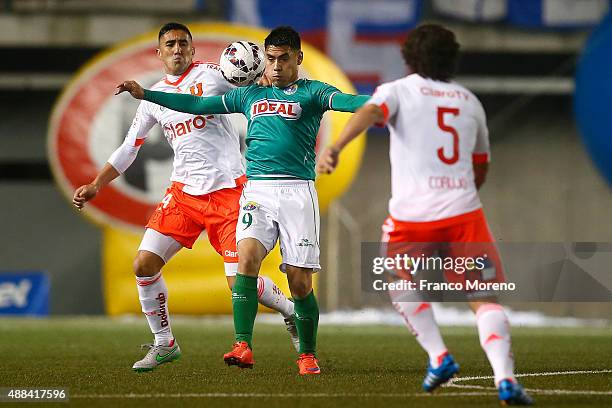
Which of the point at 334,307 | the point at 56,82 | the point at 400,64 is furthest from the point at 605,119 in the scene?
the point at 56,82

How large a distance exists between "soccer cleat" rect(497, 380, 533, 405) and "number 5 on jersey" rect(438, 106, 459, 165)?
43.9 inches

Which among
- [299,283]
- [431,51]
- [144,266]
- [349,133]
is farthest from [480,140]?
[144,266]

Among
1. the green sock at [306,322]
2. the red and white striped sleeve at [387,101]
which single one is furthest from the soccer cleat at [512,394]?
the green sock at [306,322]

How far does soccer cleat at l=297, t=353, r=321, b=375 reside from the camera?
704 centimetres

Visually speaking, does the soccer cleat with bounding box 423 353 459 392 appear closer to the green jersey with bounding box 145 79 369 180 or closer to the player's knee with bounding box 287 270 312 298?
the player's knee with bounding box 287 270 312 298

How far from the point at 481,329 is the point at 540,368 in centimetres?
232

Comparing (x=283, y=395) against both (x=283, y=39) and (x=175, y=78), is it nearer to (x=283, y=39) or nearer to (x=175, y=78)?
(x=283, y=39)

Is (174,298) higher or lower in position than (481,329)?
lower

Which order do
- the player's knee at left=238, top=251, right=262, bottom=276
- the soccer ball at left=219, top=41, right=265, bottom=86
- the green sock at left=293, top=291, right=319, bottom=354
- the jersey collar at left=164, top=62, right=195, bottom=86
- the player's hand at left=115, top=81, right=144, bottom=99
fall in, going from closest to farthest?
1. the player's hand at left=115, top=81, right=144, bottom=99
2. the player's knee at left=238, top=251, right=262, bottom=276
3. the green sock at left=293, top=291, right=319, bottom=354
4. the soccer ball at left=219, top=41, right=265, bottom=86
5. the jersey collar at left=164, top=62, right=195, bottom=86

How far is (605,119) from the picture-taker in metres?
12.4

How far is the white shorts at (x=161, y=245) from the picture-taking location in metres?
7.45

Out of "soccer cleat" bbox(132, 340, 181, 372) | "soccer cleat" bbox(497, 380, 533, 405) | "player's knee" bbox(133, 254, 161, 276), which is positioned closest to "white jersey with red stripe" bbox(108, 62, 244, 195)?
"player's knee" bbox(133, 254, 161, 276)

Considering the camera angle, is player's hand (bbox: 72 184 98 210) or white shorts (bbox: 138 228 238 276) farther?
white shorts (bbox: 138 228 238 276)

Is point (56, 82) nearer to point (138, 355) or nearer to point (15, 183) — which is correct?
point (15, 183)
